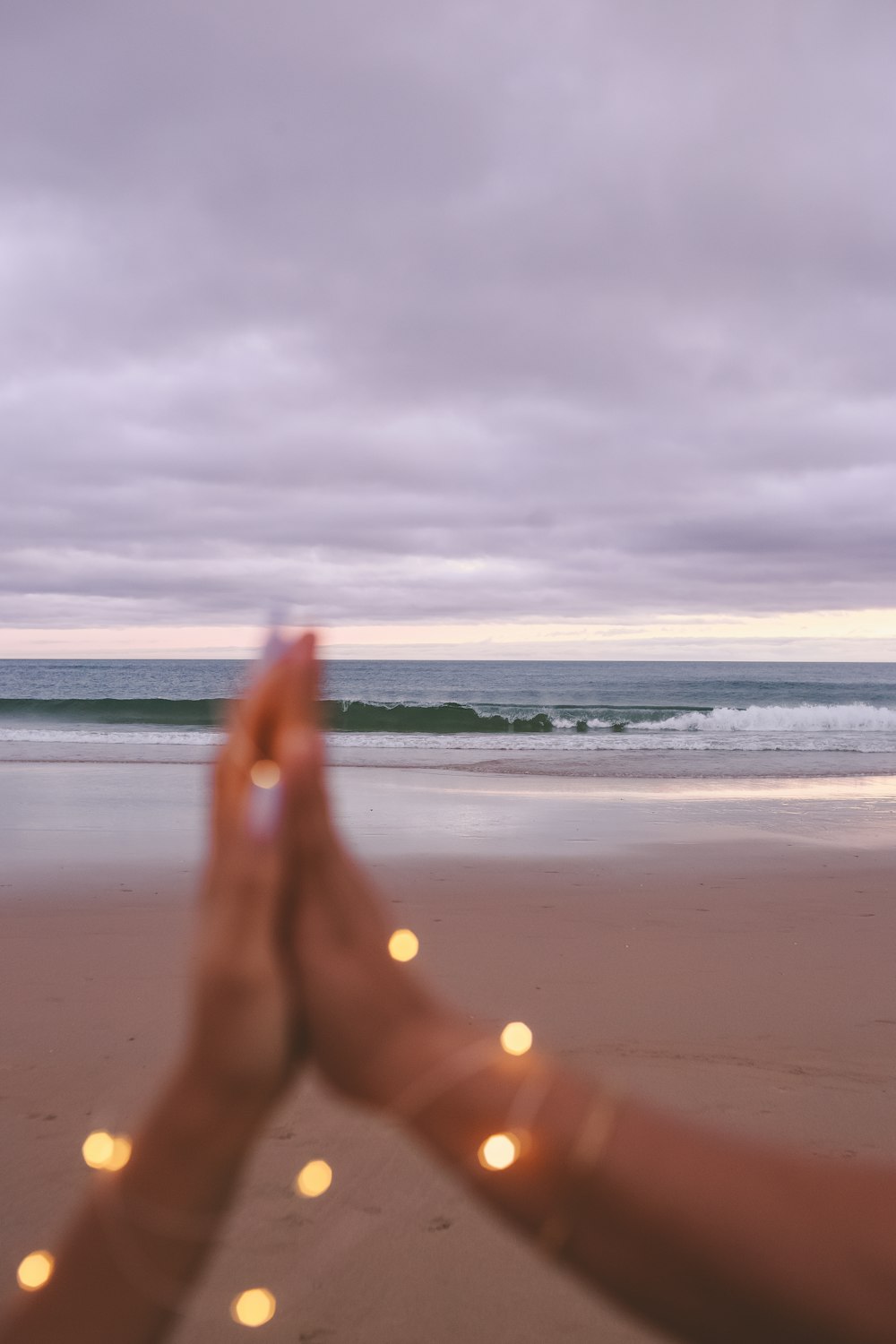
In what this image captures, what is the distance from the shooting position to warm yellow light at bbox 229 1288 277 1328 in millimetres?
2326

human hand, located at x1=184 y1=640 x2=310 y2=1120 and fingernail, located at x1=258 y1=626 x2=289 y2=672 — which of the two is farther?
fingernail, located at x1=258 y1=626 x2=289 y2=672

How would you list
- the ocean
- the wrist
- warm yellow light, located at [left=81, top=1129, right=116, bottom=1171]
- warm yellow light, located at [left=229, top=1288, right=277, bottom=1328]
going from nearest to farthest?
the wrist → warm yellow light, located at [left=81, top=1129, right=116, bottom=1171] → warm yellow light, located at [left=229, top=1288, right=277, bottom=1328] → the ocean

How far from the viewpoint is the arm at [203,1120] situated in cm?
135

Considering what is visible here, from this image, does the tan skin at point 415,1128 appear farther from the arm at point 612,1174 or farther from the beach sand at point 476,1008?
the beach sand at point 476,1008

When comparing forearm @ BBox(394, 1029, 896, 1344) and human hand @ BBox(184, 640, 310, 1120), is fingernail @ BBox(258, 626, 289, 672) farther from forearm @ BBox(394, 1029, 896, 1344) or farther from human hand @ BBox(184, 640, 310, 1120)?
forearm @ BBox(394, 1029, 896, 1344)

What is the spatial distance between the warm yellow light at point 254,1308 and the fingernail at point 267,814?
63.0 inches

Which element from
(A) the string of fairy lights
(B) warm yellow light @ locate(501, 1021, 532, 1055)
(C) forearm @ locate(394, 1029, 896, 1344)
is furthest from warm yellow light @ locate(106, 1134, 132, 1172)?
(B) warm yellow light @ locate(501, 1021, 532, 1055)

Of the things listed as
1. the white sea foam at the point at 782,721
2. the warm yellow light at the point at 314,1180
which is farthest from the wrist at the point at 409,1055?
the white sea foam at the point at 782,721

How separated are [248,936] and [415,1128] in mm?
356

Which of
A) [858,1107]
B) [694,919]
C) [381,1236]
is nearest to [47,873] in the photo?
[694,919]

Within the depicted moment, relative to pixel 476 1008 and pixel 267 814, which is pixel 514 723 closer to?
pixel 476 1008

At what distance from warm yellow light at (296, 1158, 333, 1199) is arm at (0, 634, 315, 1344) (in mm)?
1372

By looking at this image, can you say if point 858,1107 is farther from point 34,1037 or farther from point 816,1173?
point 34,1037

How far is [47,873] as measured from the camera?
23.5 ft
